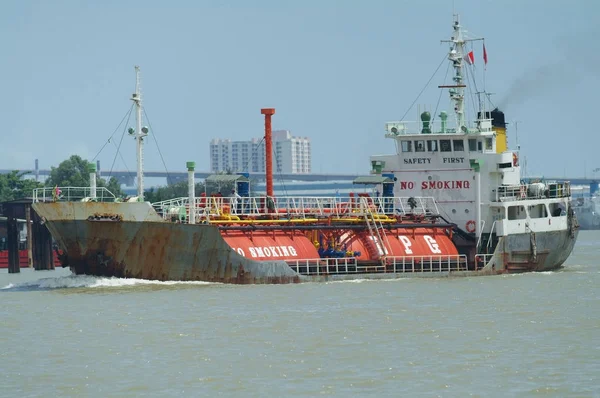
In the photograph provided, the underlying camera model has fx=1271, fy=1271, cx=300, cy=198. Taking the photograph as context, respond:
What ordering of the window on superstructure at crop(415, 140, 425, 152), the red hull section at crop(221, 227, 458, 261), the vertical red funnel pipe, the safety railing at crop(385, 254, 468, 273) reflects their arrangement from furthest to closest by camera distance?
1. the window on superstructure at crop(415, 140, 425, 152)
2. the vertical red funnel pipe
3. the safety railing at crop(385, 254, 468, 273)
4. the red hull section at crop(221, 227, 458, 261)

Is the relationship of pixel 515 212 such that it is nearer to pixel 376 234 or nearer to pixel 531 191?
pixel 531 191

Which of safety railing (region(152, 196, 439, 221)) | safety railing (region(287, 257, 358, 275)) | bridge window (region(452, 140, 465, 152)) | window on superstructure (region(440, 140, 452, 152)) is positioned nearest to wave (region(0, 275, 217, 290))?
safety railing (region(152, 196, 439, 221))

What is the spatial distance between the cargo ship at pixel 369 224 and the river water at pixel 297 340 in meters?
1.33

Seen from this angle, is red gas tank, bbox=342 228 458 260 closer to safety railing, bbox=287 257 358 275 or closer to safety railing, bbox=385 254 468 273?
safety railing, bbox=385 254 468 273

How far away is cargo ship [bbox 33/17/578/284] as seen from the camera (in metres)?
51.3

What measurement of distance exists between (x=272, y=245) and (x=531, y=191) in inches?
650

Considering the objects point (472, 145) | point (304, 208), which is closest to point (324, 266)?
point (304, 208)

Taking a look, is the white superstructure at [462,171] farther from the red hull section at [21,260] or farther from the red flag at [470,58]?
the red hull section at [21,260]

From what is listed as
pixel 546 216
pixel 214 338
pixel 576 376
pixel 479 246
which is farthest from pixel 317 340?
pixel 546 216

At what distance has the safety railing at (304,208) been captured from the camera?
176 feet

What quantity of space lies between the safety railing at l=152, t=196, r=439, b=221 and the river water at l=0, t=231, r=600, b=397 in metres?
3.91

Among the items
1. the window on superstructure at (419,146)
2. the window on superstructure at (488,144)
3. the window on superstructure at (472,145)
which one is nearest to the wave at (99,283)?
the window on superstructure at (419,146)

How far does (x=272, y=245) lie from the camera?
5428cm

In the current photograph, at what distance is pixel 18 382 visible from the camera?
31.8m
